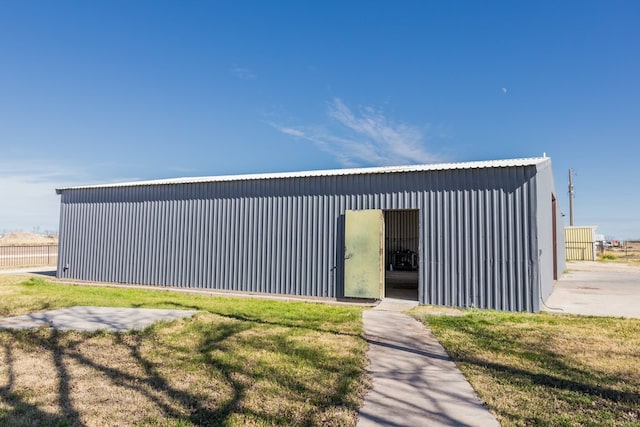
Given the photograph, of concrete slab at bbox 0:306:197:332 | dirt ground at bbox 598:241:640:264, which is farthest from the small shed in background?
concrete slab at bbox 0:306:197:332

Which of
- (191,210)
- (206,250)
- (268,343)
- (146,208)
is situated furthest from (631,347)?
(146,208)

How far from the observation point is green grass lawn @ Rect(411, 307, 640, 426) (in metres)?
3.35

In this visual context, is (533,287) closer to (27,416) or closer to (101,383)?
(101,383)

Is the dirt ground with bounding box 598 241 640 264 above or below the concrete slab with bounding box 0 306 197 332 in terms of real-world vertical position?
above

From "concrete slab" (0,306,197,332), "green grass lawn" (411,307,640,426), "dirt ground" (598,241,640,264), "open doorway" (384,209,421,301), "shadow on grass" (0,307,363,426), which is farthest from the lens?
"dirt ground" (598,241,640,264)

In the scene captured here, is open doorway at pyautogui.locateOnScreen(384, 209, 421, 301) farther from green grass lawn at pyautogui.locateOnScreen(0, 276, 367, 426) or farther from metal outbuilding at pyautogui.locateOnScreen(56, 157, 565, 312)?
green grass lawn at pyautogui.locateOnScreen(0, 276, 367, 426)

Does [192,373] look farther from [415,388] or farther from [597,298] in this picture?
[597,298]

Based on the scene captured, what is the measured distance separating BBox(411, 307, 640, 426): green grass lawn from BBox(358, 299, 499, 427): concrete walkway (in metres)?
0.17

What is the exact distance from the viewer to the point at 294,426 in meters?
3.03

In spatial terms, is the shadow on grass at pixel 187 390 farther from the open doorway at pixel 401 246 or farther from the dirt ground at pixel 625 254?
the dirt ground at pixel 625 254

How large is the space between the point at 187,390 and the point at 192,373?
48 centimetres

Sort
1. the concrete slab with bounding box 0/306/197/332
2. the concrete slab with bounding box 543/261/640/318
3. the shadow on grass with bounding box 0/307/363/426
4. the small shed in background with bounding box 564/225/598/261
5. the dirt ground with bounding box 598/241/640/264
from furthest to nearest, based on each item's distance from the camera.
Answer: the dirt ground with bounding box 598/241/640/264 < the small shed in background with bounding box 564/225/598/261 < the concrete slab with bounding box 543/261/640/318 < the concrete slab with bounding box 0/306/197/332 < the shadow on grass with bounding box 0/307/363/426

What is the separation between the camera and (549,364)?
4602 mm

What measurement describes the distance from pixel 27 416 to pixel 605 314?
915 centimetres
